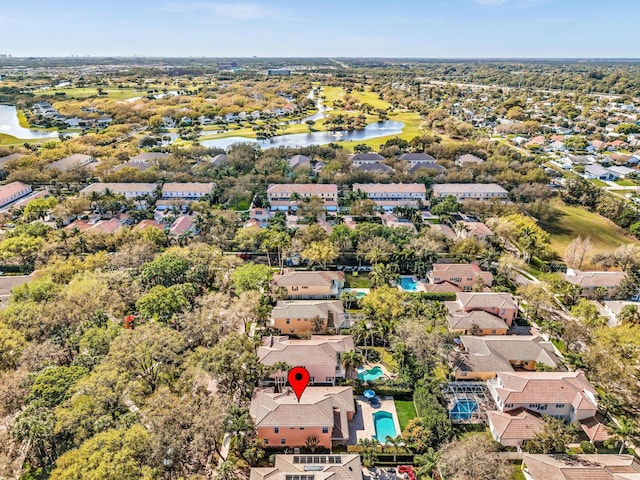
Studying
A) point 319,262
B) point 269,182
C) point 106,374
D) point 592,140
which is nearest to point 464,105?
point 592,140

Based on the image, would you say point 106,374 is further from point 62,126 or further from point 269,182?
point 62,126

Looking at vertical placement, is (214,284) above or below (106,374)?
below

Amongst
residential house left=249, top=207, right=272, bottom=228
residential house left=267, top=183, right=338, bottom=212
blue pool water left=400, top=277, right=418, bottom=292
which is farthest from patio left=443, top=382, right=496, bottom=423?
residential house left=267, top=183, right=338, bottom=212

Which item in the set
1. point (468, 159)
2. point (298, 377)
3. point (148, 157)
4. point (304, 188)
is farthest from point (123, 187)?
point (468, 159)

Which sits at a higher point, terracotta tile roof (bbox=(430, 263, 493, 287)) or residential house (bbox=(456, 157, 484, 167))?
residential house (bbox=(456, 157, 484, 167))

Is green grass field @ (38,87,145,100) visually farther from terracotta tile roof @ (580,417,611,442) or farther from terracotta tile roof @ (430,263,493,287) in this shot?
terracotta tile roof @ (580,417,611,442)

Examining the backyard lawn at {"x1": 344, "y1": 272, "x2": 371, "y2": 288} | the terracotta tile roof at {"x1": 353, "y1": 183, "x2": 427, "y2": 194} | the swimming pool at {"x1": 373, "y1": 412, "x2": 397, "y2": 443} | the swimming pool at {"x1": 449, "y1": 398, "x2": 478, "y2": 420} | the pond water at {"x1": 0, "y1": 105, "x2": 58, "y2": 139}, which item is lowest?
the swimming pool at {"x1": 373, "y1": 412, "x2": 397, "y2": 443}
